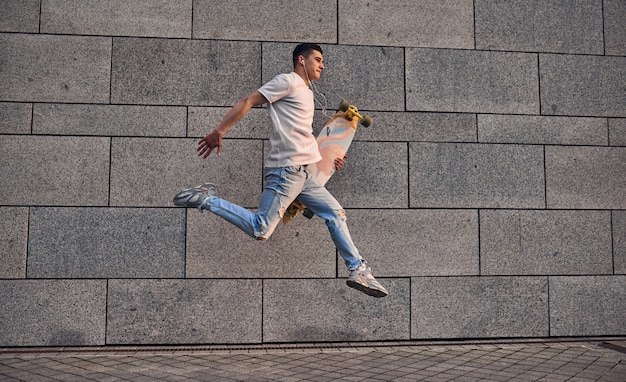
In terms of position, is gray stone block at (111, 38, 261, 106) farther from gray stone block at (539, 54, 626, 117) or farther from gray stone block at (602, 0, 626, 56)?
gray stone block at (602, 0, 626, 56)

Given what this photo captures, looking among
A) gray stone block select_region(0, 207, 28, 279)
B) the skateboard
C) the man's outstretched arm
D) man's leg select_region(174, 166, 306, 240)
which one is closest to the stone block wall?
gray stone block select_region(0, 207, 28, 279)

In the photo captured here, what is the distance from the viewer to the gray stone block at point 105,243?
546 cm

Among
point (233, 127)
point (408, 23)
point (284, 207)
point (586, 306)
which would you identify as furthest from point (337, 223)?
point (586, 306)

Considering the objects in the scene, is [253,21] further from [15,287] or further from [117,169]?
[15,287]

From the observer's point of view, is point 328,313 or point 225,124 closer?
point 225,124

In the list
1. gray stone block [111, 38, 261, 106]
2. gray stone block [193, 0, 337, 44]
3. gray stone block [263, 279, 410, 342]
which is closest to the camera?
gray stone block [263, 279, 410, 342]

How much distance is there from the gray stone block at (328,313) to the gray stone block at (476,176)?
115 centimetres

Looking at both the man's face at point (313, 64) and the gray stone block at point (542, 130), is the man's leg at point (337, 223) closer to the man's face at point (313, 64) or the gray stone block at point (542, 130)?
the man's face at point (313, 64)

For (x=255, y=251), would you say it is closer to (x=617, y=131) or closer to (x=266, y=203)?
(x=266, y=203)

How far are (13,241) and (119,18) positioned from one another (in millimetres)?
2570

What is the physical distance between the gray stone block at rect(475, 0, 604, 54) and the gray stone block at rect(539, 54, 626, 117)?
0.14m

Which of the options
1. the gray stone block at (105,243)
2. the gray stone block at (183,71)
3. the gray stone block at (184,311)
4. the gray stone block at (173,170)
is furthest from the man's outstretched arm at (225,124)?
→ the gray stone block at (184,311)

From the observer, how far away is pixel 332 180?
19.1 feet

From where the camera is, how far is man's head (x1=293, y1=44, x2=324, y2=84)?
15.5 feet
